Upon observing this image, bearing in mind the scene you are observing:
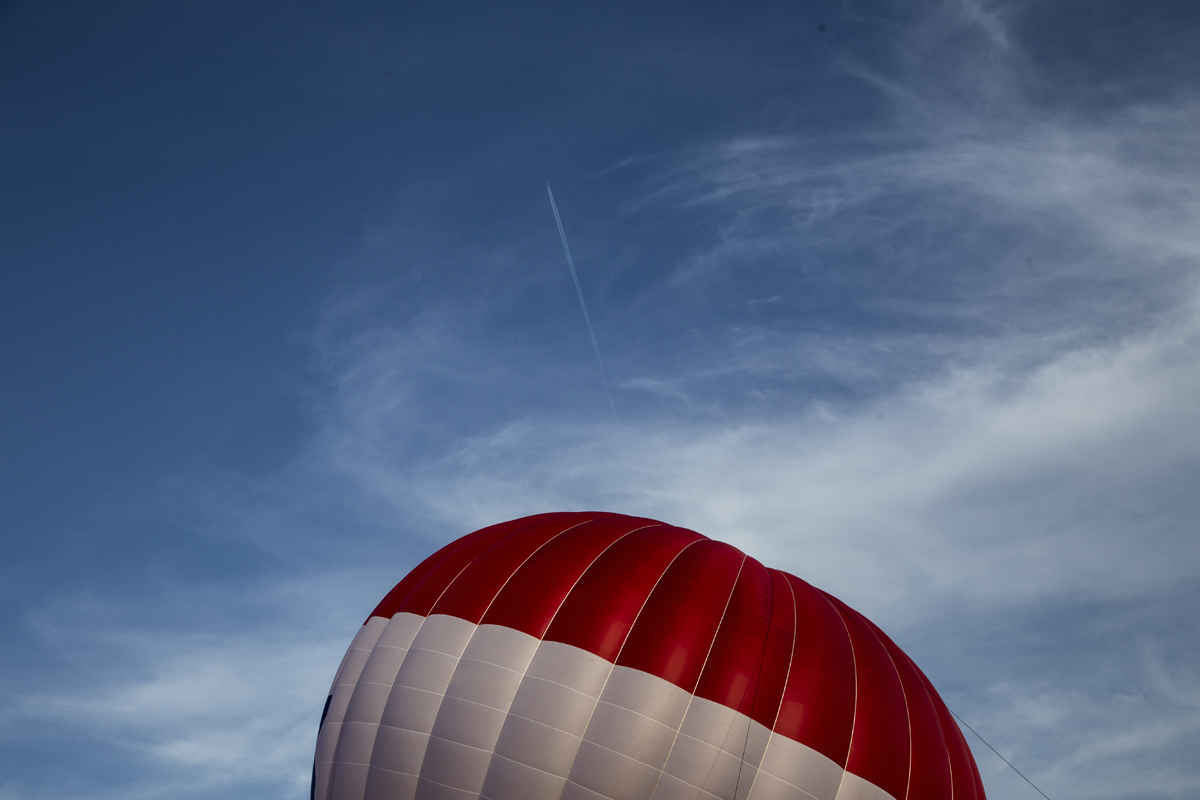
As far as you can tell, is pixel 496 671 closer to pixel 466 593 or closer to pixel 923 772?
pixel 466 593

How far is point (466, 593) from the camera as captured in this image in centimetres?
1294

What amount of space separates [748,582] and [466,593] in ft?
13.4

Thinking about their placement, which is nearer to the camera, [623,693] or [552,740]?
[552,740]

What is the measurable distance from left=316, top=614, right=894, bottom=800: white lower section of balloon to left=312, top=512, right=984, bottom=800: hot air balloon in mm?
19

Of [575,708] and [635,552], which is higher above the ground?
[635,552]

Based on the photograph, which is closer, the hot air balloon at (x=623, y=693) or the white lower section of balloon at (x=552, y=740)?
the white lower section of balloon at (x=552, y=740)

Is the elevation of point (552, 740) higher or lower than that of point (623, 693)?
lower

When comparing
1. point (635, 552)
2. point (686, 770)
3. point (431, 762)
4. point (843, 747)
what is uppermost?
point (635, 552)

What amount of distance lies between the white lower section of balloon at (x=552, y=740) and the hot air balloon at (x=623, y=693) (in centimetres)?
2

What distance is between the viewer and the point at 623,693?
451 inches

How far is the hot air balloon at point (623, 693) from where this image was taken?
11.2 meters

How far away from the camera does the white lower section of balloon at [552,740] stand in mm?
11062


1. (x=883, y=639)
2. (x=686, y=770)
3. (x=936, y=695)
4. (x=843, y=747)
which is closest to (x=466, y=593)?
(x=686, y=770)

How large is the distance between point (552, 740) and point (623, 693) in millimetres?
1045
